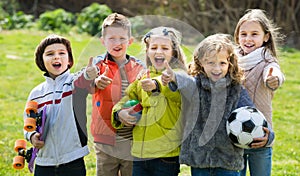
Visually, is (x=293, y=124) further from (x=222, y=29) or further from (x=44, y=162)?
(x=222, y=29)

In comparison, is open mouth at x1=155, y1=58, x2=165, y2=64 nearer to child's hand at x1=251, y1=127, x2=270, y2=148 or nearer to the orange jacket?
the orange jacket

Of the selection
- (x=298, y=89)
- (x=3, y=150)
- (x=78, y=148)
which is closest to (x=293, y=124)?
(x=298, y=89)

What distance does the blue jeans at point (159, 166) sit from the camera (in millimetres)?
3546

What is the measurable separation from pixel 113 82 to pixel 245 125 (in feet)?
3.08

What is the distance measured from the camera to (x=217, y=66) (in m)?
3.37

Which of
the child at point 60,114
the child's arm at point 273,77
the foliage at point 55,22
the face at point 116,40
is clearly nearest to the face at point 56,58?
the child at point 60,114

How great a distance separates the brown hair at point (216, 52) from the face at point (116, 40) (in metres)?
0.53

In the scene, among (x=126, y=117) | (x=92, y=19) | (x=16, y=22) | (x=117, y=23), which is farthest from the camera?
(x=16, y=22)

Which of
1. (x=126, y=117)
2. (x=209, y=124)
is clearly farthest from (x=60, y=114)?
(x=209, y=124)

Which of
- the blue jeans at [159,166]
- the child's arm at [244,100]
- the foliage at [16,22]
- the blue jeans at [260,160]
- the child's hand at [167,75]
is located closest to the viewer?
the child's hand at [167,75]

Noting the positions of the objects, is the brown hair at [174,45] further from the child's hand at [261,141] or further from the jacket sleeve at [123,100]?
the child's hand at [261,141]

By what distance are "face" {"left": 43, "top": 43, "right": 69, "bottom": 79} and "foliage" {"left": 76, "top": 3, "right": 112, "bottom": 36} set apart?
10.1 metres

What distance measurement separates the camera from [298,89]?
8891mm

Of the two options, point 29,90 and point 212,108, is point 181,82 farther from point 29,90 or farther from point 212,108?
point 29,90
